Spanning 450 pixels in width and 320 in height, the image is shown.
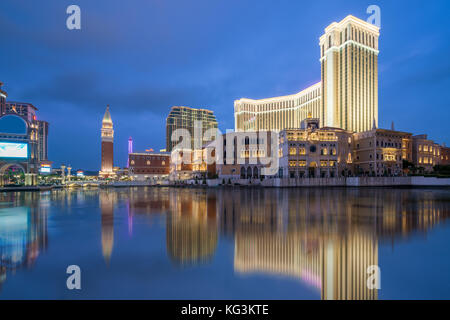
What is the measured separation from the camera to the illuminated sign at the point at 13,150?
2409 inches

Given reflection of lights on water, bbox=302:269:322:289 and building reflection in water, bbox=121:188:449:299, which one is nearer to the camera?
reflection of lights on water, bbox=302:269:322:289

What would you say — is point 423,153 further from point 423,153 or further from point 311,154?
point 311,154

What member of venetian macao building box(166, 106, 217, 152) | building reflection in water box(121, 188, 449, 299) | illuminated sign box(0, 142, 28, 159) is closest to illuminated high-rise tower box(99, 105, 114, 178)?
venetian macao building box(166, 106, 217, 152)

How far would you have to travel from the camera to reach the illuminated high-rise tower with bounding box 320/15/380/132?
10169 centimetres

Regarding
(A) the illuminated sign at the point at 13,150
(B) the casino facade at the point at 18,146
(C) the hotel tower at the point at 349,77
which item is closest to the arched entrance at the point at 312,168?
(C) the hotel tower at the point at 349,77

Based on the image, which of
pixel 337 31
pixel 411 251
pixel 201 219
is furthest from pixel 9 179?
pixel 337 31

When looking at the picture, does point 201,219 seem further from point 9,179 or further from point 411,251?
point 9,179

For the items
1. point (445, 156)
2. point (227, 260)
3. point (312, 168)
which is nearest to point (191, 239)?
point (227, 260)

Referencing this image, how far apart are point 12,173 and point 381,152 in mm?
120077

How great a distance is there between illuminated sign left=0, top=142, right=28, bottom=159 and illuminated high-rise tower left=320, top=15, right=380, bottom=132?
116 meters

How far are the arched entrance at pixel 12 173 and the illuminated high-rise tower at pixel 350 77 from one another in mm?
119010

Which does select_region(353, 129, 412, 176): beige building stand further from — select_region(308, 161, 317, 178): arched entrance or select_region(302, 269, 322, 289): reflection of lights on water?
select_region(302, 269, 322, 289): reflection of lights on water

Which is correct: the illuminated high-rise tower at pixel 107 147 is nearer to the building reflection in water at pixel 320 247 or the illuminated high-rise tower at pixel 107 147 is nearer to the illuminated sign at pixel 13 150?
the illuminated sign at pixel 13 150
